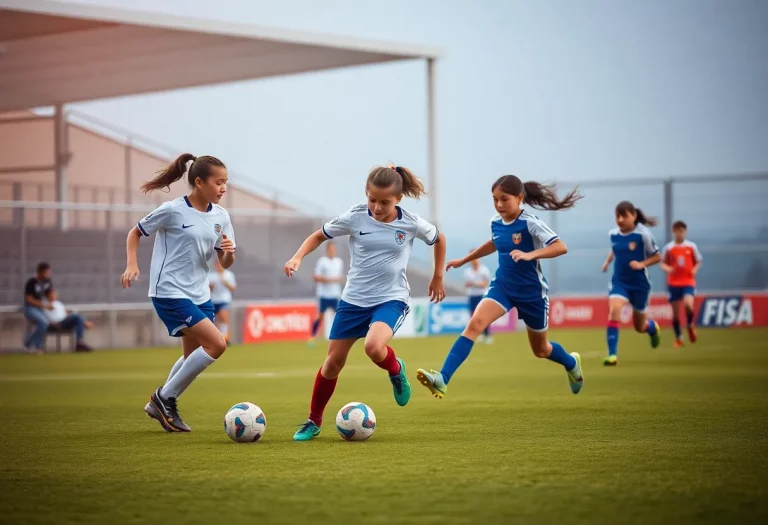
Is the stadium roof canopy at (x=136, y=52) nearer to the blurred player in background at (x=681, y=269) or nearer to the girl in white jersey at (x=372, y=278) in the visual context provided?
the blurred player in background at (x=681, y=269)

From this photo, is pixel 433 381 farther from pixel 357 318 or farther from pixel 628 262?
pixel 628 262

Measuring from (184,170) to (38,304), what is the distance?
13943mm

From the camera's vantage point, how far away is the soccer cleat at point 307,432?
784 cm

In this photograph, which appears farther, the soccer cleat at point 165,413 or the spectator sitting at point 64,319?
the spectator sitting at point 64,319

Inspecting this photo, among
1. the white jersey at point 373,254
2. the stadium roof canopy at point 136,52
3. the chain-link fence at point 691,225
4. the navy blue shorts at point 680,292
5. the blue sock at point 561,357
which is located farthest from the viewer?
the chain-link fence at point 691,225

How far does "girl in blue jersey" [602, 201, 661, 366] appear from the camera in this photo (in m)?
15.1

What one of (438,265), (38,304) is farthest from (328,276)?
(438,265)

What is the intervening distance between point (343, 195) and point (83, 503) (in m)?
26.8

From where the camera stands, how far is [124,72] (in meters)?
26.8

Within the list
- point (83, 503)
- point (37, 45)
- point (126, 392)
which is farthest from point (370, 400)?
point (37, 45)

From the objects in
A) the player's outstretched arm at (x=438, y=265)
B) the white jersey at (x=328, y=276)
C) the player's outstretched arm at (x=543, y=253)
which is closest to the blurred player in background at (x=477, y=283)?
the white jersey at (x=328, y=276)

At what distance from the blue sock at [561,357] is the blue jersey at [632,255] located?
5.07 m

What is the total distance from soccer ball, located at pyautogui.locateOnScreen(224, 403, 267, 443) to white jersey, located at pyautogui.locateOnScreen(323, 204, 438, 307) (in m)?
1.04

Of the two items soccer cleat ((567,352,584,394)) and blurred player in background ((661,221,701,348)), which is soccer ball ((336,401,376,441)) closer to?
soccer cleat ((567,352,584,394))
